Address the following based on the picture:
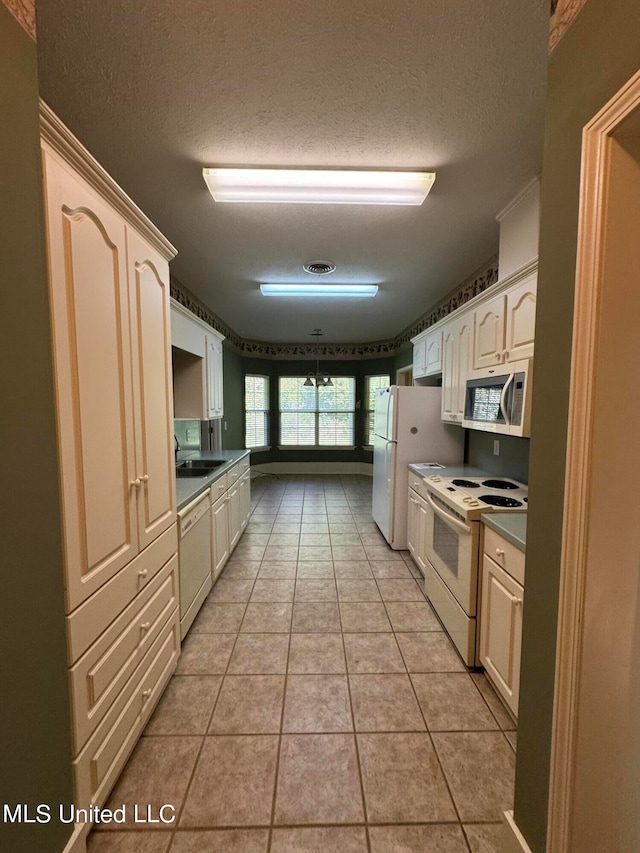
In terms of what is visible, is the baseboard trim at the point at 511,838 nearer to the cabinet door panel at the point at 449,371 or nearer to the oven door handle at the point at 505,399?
the oven door handle at the point at 505,399

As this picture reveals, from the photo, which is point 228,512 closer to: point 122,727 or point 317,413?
point 122,727

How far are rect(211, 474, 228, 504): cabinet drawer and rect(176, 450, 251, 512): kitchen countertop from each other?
4 centimetres

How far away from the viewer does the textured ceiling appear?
1.07 meters

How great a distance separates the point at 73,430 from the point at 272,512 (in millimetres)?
3860

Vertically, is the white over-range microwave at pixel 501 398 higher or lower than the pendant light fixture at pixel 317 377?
lower

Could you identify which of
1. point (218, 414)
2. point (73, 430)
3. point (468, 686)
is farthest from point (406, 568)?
point (73, 430)

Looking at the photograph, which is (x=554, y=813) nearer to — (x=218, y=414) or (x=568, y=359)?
(x=568, y=359)

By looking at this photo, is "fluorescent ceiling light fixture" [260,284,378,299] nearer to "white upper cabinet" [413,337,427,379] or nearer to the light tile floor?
"white upper cabinet" [413,337,427,379]

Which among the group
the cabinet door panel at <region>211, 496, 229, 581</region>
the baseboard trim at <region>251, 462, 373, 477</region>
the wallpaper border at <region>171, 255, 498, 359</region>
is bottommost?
the baseboard trim at <region>251, 462, 373, 477</region>

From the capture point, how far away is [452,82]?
4.19ft

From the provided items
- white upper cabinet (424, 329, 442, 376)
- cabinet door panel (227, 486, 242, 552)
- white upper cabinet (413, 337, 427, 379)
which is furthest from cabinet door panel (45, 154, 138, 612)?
white upper cabinet (413, 337, 427, 379)

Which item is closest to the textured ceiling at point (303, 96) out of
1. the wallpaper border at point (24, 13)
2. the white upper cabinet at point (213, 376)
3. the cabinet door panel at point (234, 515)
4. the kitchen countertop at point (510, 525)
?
the wallpaper border at point (24, 13)

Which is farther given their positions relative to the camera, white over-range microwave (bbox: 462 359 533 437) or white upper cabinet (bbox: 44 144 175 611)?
white over-range microwave (bbox: 462 359 533 437)

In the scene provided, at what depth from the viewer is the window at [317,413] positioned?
7.11 metres
